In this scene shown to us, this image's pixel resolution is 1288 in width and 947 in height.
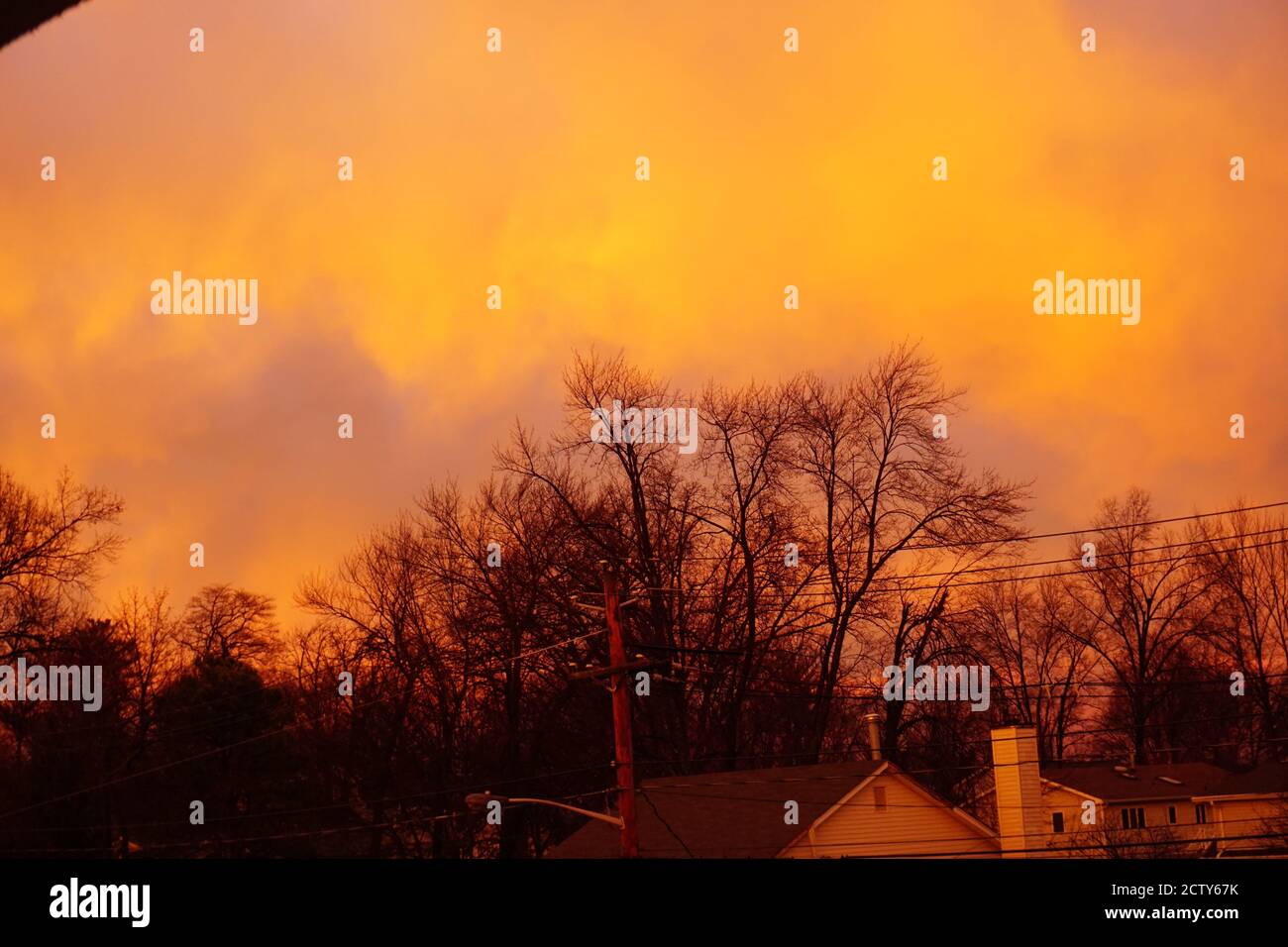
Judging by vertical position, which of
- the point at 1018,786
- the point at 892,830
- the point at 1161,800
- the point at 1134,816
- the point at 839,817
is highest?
the point at 1018,786

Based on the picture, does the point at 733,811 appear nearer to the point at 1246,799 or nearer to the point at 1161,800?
the point at 1161,800

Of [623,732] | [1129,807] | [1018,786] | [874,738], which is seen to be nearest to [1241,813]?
[1129,807]

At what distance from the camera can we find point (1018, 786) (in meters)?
29.8

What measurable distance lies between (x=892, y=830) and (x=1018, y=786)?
3.39 metres

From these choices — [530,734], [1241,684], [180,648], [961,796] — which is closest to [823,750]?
[961,796]

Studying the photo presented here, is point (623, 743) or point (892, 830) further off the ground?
point (623, 743)

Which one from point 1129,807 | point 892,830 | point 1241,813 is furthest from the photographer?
point 1129,807

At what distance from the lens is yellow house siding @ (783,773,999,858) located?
30.3 m
